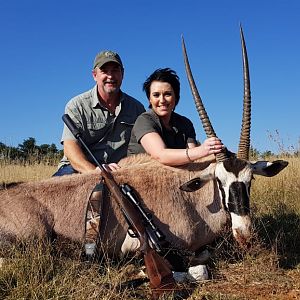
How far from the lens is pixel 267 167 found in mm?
4492

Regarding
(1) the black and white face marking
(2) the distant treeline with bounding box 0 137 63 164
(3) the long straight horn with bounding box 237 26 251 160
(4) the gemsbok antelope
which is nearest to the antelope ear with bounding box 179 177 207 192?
(4) the gemsbok antelope

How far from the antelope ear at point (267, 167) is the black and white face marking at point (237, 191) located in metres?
0.19

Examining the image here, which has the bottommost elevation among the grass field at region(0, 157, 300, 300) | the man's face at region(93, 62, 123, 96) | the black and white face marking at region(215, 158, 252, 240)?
the grass field at region(0, 157, 300, 300)

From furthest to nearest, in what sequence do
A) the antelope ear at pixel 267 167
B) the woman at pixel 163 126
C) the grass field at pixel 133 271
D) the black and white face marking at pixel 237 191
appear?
the woman at pixel 163 126 → the antelope ear at pixel 267 167 → the black and white face marking at pixel 237 191 → the grass field at pixel 133 271

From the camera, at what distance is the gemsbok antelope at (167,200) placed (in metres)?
4.13

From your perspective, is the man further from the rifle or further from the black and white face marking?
the black and white face marking

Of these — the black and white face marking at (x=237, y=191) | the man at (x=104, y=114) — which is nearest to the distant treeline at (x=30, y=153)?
the man at (x=104, y=114)

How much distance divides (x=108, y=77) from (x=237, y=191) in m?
2.70

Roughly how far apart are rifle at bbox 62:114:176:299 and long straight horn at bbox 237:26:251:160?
118 centimetres

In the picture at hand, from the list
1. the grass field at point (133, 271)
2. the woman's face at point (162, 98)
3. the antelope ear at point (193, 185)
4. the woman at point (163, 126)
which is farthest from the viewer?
the woman's face at point (162, 98)

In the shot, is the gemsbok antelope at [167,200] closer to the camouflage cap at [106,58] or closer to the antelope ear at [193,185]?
the antelope ear at [193,185]

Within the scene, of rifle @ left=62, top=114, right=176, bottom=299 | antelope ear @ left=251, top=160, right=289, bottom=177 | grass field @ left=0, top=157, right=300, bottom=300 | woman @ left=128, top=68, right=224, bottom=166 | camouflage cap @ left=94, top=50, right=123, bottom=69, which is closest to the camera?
grass field @ left=0, top=157, right=300, bottom=300

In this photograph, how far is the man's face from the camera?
606 cm

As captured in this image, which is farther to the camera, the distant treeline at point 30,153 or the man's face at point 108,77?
the distant treeline at point 30,153
